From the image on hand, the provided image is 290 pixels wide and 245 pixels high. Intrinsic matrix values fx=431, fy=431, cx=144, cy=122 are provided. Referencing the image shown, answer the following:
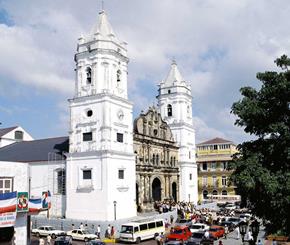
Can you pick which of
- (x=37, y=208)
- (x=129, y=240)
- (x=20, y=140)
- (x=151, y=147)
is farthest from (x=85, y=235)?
(x=20, y=140)

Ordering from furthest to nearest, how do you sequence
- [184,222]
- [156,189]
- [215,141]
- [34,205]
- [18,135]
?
[215,141]
[18,135]
[156,189]
[184,222]
[34,205]

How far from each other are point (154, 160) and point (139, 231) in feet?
69.7

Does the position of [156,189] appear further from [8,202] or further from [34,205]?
[8,202]

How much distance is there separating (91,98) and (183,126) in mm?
21606

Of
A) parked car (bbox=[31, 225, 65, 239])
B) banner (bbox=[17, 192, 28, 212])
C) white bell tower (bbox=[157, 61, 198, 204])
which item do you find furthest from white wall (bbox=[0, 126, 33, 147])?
banner (bbox=[17, 192, 28, 212])

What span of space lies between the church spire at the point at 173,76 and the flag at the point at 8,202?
38112 millimetres

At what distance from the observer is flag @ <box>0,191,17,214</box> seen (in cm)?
2528

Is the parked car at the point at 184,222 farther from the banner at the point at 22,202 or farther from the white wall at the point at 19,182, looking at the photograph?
the banner at the point at 22,202

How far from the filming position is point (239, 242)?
33.6 m

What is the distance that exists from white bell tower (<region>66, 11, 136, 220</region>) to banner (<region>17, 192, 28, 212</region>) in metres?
13.2

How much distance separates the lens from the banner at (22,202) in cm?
2620

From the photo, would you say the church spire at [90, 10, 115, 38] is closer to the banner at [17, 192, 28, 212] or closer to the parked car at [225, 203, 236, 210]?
the banner at [17, 192, 28, 212]

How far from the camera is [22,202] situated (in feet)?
86.9

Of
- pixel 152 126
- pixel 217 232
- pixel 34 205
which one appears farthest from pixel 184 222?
pixel 34 205
